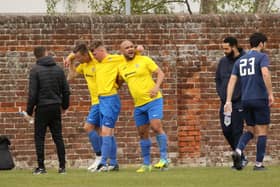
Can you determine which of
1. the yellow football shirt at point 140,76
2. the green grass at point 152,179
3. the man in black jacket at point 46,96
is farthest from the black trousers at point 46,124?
the yellow football shirt at point 140,76

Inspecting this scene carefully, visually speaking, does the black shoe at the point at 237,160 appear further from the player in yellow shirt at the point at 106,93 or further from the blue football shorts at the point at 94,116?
the blue football shorts at the point at 94,116

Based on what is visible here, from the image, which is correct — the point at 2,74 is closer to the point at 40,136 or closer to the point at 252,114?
the point at 40,136

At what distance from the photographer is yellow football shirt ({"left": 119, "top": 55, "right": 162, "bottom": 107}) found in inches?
731

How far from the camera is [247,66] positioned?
1814 cm

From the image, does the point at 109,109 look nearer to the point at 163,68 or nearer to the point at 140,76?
the point at 140,76

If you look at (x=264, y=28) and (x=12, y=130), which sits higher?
(x=264, y=28)

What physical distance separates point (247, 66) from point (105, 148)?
2565 mm

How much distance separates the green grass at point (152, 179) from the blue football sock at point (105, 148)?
32 cm

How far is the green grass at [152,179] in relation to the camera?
16062mm

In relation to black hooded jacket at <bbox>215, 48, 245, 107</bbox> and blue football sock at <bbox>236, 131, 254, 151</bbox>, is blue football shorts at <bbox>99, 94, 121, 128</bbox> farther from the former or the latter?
blue football sock at <bbox>236, 131, 254, 151</bbox>

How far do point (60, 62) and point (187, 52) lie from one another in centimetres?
237

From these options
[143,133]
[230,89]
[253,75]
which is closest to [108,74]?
[143,133]

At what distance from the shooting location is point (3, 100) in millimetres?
21688

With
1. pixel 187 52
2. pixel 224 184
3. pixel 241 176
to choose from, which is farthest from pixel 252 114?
pixel 187 52
